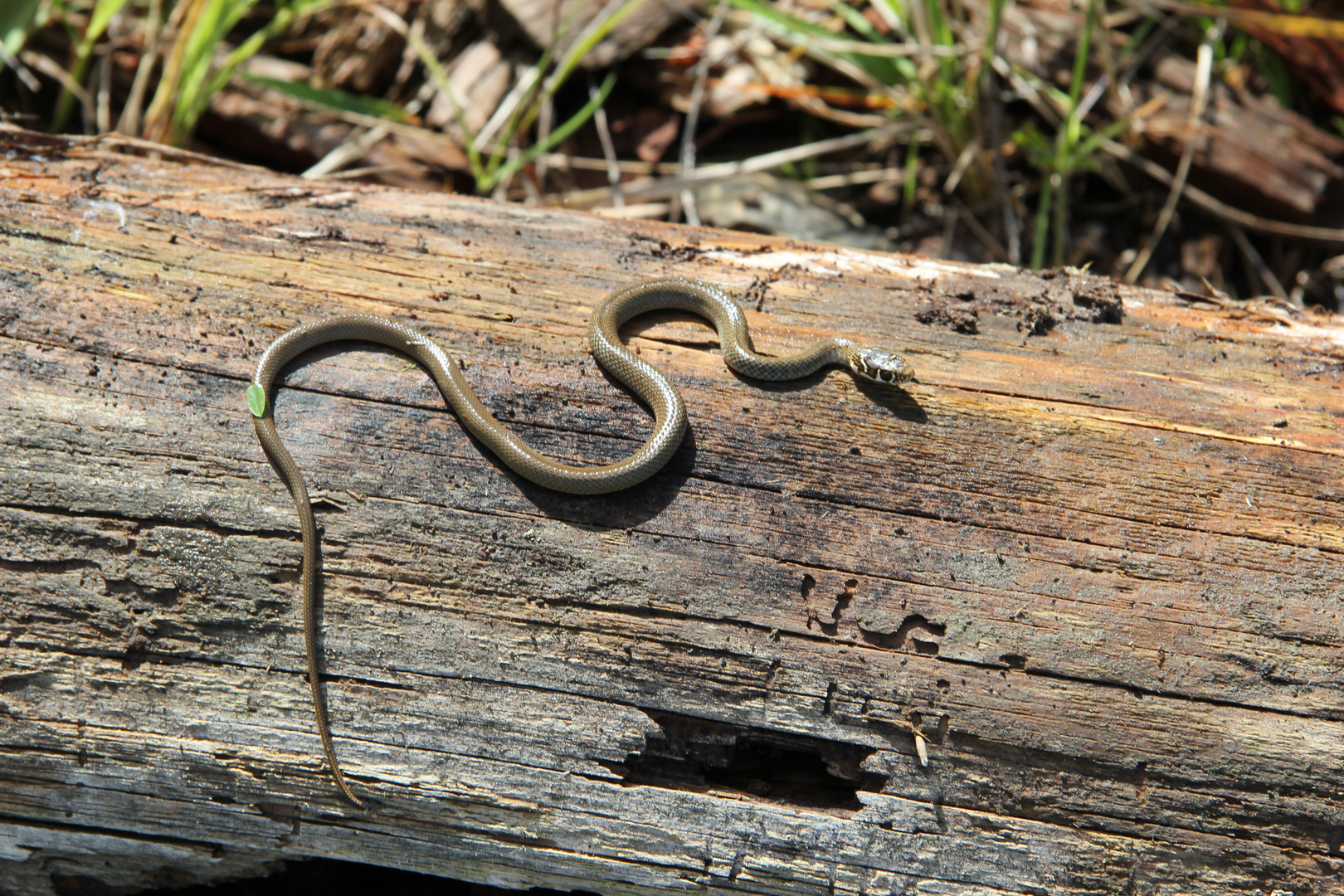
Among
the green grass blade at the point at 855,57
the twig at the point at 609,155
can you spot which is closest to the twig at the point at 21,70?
the twig at the point at 609,155

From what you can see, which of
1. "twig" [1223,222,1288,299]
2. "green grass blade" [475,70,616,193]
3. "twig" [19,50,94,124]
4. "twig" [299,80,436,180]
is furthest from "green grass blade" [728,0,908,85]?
"twig" [19,50,94,124]

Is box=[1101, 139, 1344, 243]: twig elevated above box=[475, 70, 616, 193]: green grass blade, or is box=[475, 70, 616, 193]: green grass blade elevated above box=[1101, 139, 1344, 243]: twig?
box=[1101, 139, 1344, 243]: twig

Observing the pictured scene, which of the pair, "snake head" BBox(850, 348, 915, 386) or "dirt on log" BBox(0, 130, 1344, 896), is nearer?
"dirt on log" BBox(0, 130, 1344, 896)

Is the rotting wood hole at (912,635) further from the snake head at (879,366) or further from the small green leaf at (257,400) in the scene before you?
the small green leaf at (257,400)

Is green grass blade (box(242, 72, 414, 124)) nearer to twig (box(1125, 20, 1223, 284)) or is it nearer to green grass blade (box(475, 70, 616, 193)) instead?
green grass blade (box(475, 70, 616, 193))

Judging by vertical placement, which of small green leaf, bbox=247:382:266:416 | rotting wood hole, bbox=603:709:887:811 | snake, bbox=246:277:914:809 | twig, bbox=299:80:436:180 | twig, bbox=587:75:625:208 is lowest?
rotting wood hole, bbox=603:709:887:811

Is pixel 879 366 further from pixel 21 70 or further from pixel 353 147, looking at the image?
pixel 21 70

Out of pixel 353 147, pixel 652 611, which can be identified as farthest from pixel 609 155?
pixel 652 611
